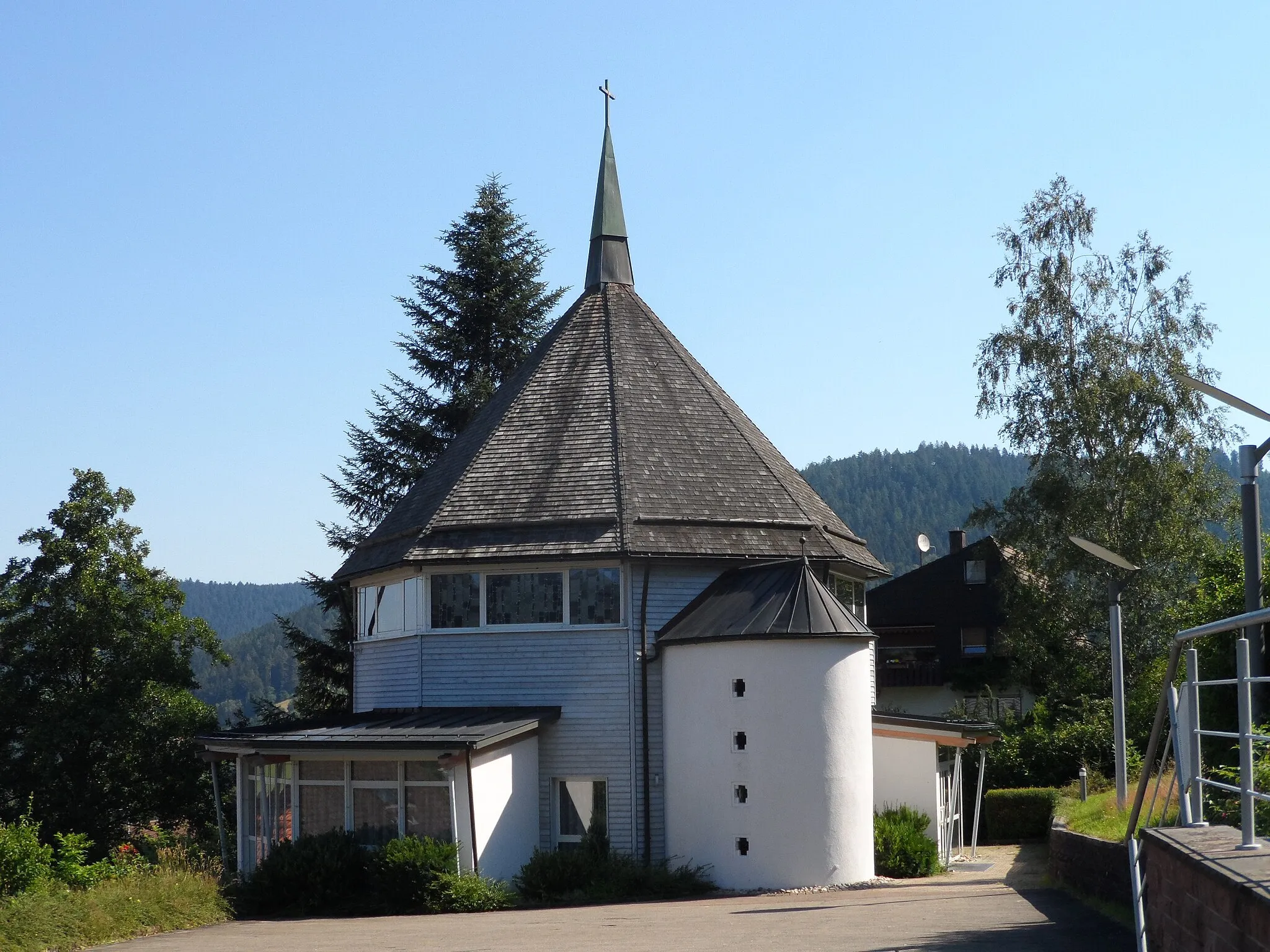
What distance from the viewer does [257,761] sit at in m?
20.8

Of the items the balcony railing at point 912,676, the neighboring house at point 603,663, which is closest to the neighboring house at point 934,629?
the balcony railing at point 912,676

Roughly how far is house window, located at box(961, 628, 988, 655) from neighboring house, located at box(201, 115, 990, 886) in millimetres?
25945

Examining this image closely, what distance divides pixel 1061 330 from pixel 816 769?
19.6 meters

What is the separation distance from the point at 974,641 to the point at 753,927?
37402 millimetres

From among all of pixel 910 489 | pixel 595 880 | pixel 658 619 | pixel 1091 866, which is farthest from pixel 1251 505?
pixel 910 489

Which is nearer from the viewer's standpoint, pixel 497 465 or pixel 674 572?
pixel 674 572

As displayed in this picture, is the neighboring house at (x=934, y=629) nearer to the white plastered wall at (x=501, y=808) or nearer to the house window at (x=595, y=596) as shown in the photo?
the house window at (x=595, y=596)

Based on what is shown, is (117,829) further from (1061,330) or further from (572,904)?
(1061,330)

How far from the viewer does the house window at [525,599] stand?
72.8ft

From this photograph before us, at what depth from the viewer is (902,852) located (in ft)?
69.1

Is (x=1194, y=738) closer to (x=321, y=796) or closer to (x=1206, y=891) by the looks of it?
(x=1206, y=891)

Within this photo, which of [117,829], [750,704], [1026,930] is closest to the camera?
[1026,930]

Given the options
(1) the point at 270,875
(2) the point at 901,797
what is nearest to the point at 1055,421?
(2) the point at 901,797

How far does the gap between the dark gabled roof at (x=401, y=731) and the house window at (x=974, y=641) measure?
31656mm
